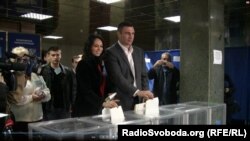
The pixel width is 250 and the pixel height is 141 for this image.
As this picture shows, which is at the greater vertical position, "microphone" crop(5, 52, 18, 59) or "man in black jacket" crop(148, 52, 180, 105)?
"microphone" crop(5, 52, 18, 59)

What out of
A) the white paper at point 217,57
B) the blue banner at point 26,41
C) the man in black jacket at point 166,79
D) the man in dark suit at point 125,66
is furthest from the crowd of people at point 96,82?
the blue banner at point 26,41

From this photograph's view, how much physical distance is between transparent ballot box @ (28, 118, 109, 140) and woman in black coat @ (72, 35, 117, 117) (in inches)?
27.2

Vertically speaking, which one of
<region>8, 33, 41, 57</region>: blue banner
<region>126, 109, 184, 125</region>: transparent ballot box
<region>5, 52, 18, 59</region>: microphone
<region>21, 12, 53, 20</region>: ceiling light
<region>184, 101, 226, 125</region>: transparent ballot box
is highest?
<region>21, 12, 53, 20</region>: ceiling light

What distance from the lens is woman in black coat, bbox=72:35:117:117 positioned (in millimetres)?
2318

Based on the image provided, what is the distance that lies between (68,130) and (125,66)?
109cm

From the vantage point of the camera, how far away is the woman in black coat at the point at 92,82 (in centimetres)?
232

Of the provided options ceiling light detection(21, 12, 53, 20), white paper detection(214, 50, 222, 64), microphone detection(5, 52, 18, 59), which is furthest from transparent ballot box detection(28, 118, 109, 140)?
ceiling light detection(21, 12, 53, 20)

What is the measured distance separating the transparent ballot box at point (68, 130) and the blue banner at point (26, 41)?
16.1 feet

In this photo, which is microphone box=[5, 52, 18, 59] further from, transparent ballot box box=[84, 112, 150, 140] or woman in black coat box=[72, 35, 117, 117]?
transparent ballot box box=[84, 112, 150, 140]

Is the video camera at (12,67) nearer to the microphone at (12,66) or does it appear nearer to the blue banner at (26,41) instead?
the microphone at (12,66)

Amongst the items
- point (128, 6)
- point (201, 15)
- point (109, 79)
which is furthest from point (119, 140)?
point (128, 6)

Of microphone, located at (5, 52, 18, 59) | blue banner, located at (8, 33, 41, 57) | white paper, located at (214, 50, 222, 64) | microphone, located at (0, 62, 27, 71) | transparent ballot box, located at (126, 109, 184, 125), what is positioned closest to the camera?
transparent ballot box, located at (126, 109, 184, 125)

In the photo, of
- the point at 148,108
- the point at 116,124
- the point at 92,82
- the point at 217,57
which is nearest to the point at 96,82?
the point at 92,82

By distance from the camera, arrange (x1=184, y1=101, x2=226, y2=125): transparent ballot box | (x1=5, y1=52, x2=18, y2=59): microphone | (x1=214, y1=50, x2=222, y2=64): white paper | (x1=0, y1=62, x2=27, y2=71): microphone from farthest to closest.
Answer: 1. (x1=214, y1=50, x2=222, y2=64): white paper
2. (x1=184, y1=101, x2=226, y2=125): transparent ballot box
3. (x1=5, y1=52, x2=18, y2=59): microphone
4. (x1=0, y1=62, x2=27, y2=71): microphone
